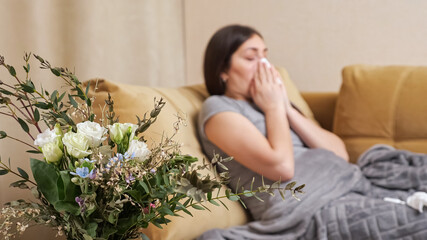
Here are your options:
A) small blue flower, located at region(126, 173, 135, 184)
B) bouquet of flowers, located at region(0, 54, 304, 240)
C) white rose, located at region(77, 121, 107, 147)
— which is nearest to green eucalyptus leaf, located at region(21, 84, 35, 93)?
bouquet of flowers, located at region(0, 54, 304, 240)

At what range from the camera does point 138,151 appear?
29.9 inches

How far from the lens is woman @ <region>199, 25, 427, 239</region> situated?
4.51 ft

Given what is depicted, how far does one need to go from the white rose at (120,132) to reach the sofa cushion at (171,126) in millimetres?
418

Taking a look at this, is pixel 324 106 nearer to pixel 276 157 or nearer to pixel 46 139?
pixel 276 157

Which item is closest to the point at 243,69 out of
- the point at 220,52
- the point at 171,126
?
the point at 220,52

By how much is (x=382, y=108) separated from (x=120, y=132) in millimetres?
1414

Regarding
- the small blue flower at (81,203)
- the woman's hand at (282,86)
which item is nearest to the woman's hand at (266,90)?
the woman's hand at (282,86)

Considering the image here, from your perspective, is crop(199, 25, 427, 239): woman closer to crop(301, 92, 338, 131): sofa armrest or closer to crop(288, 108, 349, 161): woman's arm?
crop(288, 108, 349, 161): woman's arm

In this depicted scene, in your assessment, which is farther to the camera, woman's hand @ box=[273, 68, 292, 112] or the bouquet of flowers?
woman's hand @ box=[273, 68, 292, 112]

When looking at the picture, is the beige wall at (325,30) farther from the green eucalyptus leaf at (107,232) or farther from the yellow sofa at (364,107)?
the green eucalyptus leaf at (107,232)

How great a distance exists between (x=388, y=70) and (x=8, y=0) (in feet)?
4.62

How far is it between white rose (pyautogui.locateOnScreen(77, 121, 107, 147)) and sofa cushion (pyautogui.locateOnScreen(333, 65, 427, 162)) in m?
1.41

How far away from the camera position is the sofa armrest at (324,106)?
2195mm

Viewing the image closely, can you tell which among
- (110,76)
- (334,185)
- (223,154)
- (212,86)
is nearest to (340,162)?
(334,185)
